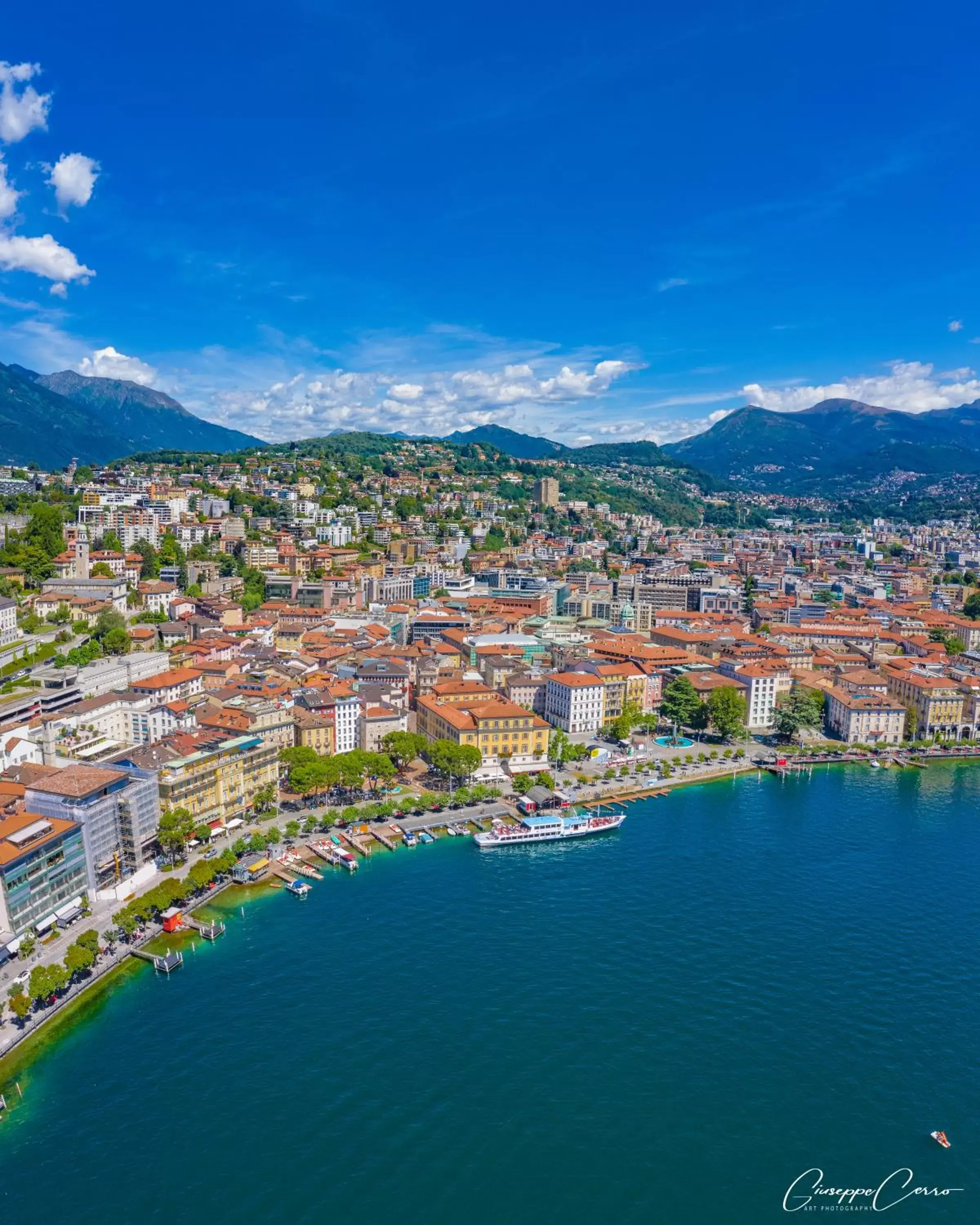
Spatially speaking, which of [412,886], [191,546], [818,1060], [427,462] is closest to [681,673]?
[412,886]

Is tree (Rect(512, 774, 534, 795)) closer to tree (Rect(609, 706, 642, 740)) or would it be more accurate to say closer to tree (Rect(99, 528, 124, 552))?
tree (Rect(609, 706, 642, 740))

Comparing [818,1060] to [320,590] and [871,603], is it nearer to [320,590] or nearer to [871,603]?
[320,590]

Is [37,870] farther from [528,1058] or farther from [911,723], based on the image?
[911,723]

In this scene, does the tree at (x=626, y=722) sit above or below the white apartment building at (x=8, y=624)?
below

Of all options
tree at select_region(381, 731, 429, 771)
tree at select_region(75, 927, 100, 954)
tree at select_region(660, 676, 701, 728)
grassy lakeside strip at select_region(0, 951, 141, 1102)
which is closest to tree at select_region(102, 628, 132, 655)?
tree at select_region(381, 731, 429, 771)

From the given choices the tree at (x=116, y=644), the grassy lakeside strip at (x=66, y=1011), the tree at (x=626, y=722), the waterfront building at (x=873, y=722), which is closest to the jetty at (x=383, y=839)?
the grassy lakeside strip at (x=66, y=1011)

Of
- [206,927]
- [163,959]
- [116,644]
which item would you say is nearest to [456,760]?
[206,927]

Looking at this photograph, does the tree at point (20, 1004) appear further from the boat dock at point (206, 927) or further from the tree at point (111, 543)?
the tree at point (111, 543)
